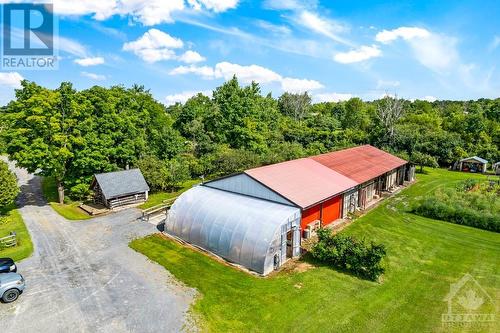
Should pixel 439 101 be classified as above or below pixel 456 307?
above

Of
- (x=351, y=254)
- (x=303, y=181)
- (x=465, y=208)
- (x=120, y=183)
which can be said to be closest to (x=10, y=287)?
(x=120, y=183)

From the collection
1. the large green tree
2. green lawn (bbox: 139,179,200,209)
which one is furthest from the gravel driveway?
green lawn (bbox: 139,179,200,209)

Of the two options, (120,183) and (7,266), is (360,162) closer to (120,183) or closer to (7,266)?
(120,183)

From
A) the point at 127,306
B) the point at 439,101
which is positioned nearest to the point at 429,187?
the point at 127,306

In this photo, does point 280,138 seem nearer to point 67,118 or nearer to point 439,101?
point 67,118

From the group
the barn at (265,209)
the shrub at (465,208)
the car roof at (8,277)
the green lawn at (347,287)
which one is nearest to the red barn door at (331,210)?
the barn at (265,209)

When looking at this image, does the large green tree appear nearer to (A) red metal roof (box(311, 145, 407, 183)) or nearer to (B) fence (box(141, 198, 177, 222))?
(B) fence (box(141, 198, 177, 222))
